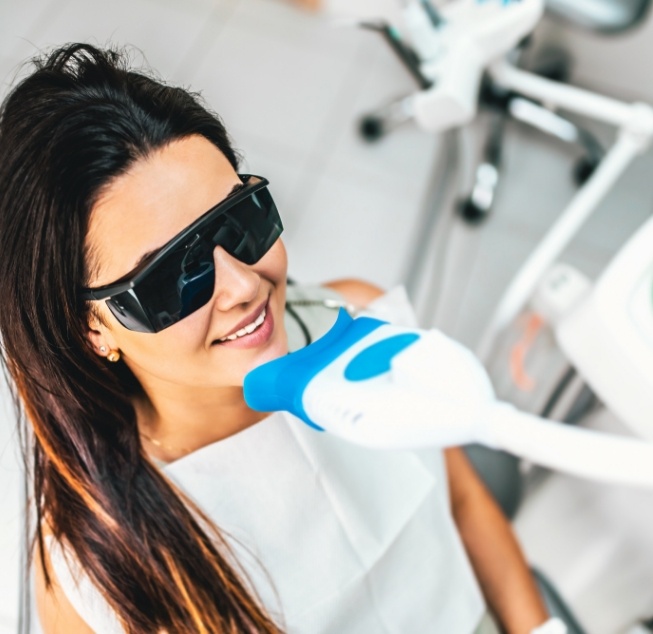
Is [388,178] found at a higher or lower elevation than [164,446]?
higher

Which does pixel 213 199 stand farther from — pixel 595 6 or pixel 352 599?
pixel 595 6

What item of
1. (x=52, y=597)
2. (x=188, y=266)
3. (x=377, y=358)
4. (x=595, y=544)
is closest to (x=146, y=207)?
(x=188, y=266)

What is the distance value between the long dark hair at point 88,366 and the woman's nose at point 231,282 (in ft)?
0.25

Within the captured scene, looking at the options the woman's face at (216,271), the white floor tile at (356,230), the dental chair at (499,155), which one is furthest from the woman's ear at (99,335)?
the white floor tile at (356,230)

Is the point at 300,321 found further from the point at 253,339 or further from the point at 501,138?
the point at 501,138

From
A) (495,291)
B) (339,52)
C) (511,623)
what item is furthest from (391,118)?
(511,623)

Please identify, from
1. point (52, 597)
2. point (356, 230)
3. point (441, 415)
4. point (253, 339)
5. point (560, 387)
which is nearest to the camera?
point (441, 415)

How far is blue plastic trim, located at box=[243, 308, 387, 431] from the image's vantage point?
0.42m

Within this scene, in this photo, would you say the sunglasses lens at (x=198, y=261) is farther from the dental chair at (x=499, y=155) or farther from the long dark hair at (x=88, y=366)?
the dental chair at (x=499, y=155)

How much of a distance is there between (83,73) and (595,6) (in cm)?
117

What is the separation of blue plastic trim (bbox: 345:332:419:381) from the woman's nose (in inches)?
3.8

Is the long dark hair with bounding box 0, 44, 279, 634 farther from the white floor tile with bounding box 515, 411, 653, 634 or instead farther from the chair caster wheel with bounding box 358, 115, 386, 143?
the chair caster wheel with bounding box 358, 115, 386, 143

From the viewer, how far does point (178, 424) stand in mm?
675

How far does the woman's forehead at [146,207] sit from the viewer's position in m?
0.41
